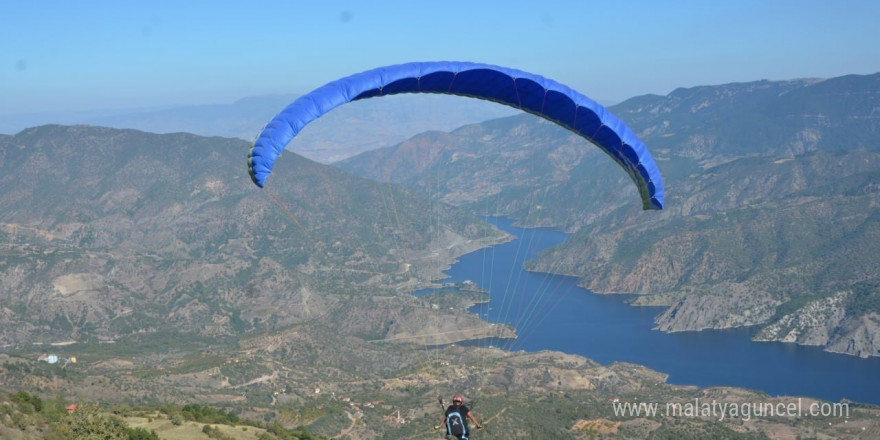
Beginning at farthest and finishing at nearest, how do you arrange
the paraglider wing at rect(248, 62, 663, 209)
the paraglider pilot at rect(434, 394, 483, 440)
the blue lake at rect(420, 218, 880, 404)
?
1. the blue lake at rect(420, 218, 880, 404)
2. the paraglider wing at rect(248, 62, 663, 209)
3. the paraglider pilot at rect(434, 394, 483, 440)

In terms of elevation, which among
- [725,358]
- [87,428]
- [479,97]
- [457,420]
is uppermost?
[479,97]

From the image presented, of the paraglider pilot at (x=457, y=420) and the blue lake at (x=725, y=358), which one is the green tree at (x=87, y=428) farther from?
the blue lake at (x=725, y=358)

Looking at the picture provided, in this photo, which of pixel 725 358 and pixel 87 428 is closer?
pixel 87 428

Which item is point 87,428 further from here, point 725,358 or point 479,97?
point 725,358

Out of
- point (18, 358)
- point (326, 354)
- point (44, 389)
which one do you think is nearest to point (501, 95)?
point (44, 389)

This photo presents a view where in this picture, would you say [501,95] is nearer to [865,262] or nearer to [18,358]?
[18,358]

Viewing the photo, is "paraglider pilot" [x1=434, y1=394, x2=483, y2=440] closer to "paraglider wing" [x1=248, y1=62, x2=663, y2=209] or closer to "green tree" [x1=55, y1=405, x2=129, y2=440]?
"paraglider wing" [x1=248, y1=62, x2=663, y2=209]

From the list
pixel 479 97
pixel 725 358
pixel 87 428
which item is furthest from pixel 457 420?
pixel 725 358

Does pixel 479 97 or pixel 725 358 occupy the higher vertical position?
pixel 479 97

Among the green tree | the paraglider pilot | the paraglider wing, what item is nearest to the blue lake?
the green tree
